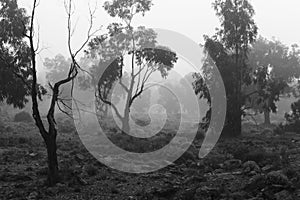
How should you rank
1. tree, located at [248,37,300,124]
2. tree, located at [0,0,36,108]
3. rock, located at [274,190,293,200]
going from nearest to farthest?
rock, located at [274,190,293,200] → tree, located at [0,0,36,108] → tree, located at [248,37,300,124]

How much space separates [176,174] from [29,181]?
5.59m

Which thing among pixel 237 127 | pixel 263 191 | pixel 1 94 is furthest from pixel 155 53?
pixel 263 191

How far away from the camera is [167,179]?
497 inches

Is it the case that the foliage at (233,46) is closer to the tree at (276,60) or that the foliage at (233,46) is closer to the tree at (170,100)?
the tree at (276,60)

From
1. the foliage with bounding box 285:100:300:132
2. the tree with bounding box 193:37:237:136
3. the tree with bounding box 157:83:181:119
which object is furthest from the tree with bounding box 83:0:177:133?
the tree with bounding box 157:83:181:119

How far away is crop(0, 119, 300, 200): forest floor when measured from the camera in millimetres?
9569

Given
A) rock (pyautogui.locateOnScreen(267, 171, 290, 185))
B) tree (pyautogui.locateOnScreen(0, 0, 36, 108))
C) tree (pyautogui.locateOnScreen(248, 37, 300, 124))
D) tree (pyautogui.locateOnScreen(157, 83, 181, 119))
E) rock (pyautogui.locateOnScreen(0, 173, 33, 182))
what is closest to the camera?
rock (pyautogui.locateOnScreen(267, 171, 290, 185))

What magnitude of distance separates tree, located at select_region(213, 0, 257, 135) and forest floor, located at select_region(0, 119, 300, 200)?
14.8m

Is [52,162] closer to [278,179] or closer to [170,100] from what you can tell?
[278,179]

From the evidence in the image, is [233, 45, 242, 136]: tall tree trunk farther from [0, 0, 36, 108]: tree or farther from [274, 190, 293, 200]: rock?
[274, 190, 293, 200]: rock

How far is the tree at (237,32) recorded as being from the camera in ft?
100.0

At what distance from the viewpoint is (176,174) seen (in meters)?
13.8

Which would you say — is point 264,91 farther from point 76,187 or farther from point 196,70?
point 76,187

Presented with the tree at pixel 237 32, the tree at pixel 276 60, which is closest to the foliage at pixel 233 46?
the tree at pixel 237 32
